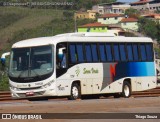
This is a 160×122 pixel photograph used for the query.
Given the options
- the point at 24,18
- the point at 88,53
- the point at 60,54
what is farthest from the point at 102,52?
the point at 24,18

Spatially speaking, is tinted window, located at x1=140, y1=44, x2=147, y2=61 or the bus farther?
tinted window, located at x1=140, y1=44, x2=147, y2=61

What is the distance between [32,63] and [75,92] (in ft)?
7.43

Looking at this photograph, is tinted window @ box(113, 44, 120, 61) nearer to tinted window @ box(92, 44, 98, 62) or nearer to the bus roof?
the bus roof

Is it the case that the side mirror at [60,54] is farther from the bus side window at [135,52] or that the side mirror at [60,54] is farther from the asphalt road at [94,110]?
the bus side window at [135,52]

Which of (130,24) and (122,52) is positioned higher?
(130,24)

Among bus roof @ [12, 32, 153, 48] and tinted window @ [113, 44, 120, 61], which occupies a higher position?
bus roof @ [12, 32, 153, 48]

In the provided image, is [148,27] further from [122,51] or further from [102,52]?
[102,52]

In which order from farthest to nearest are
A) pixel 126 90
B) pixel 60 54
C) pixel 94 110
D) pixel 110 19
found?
pixel 110 19, pixel 126 90, pixel 60 54, pixel 94 110

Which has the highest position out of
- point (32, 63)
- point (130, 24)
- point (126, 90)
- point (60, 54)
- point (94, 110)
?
point (130, 24)

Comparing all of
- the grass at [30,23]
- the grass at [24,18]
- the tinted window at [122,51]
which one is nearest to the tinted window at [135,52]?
the tinted window at [122,51]

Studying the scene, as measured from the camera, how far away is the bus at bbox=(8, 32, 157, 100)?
2602 centimetres

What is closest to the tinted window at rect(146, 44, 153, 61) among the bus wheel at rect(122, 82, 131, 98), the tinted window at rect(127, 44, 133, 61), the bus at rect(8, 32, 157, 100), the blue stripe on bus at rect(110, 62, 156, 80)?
the bus at rect(8, 32, 157, 100)

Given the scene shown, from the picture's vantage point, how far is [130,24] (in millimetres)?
175125

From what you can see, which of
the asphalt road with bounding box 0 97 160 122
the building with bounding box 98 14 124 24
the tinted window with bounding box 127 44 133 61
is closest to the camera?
the asphalt road with bounding box 0 97 160 122
